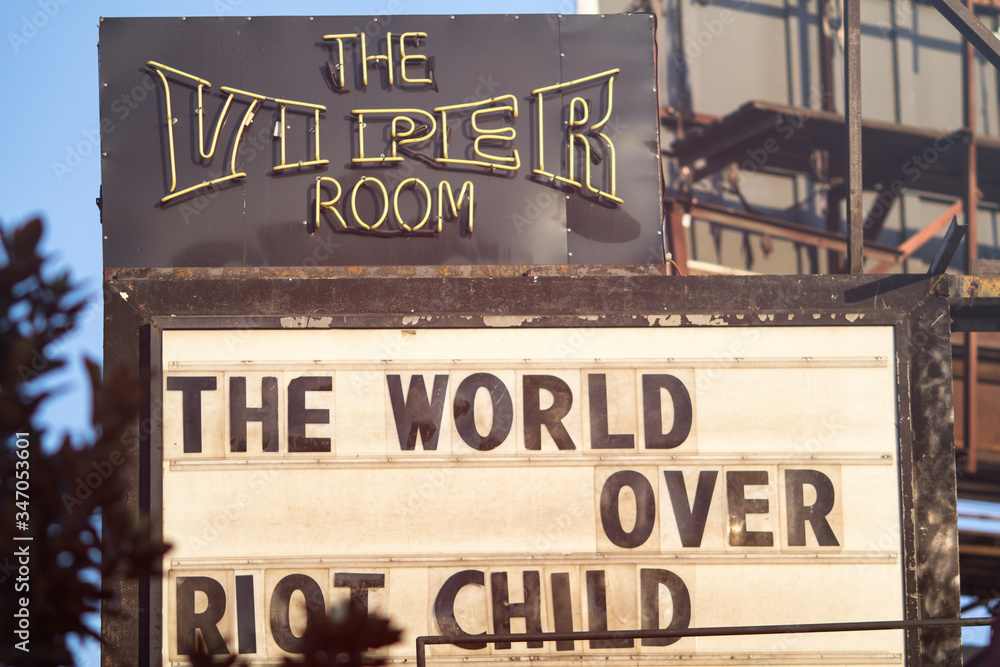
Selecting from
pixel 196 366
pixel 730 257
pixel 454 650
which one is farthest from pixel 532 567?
pixel 730 257

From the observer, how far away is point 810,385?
A: 7359mm

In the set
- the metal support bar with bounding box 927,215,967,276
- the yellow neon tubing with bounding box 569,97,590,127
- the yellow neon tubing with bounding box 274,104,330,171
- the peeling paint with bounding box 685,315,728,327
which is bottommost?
the peeling paint with bounding box 685,315,728,327

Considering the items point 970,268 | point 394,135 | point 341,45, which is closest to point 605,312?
point 394,135

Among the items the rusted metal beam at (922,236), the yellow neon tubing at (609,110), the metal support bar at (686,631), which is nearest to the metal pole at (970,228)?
the rusted metal beam at (922,236)

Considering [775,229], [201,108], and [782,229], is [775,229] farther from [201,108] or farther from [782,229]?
[201,108]

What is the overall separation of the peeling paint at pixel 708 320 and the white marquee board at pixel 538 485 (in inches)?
2.6

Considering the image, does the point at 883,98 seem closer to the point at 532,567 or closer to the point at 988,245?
the point at 988,245

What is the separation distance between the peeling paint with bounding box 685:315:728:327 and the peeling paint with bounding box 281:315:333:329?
9.65 ft

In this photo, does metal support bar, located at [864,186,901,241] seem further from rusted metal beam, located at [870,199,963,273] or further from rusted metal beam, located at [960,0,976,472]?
rusted metal beam, located at [960,0,976,472]

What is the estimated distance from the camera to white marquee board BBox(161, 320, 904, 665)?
711 cm

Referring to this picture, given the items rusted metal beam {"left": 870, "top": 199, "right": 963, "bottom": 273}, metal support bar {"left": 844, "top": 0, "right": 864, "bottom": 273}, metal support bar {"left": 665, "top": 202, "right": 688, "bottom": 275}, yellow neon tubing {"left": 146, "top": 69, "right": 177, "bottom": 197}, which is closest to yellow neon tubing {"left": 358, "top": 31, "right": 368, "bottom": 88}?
yellow neon tubing {"left": 146, "top": 69, "right": 177, "bottom": 197}

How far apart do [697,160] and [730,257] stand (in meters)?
1.80

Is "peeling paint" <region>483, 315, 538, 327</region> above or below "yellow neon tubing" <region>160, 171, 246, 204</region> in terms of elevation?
below

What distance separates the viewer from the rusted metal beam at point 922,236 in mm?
15281
